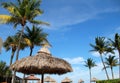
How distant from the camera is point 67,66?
13.8 meters

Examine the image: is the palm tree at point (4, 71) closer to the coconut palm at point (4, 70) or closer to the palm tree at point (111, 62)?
the coconut palm at point (4, 70)

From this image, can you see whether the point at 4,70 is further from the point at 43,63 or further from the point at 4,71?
the point at 43,63

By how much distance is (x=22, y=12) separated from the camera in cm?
2197

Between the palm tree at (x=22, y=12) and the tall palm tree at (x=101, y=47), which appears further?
the tall palm tree at (x=101, y=47)

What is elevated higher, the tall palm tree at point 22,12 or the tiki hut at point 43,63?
the tall palm tree at point 22,12

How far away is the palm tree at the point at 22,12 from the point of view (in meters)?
22.0

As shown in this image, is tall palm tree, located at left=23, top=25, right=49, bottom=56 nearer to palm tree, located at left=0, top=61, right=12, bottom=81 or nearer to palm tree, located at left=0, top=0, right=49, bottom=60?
palm tree, located at left=0, top=0, right=49, bottom=60

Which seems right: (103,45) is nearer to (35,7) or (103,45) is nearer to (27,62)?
(35,7)

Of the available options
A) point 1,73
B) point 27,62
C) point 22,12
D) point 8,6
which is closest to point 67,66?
point 27,62

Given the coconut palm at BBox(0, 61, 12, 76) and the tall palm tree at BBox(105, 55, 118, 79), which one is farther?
the tall palm tree at BBox(105, 55, 118, 79)

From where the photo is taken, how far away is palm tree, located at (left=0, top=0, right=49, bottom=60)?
22000 millimetres

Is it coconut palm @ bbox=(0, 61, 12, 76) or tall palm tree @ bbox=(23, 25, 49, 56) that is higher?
tall palm tree @ bbox=(23, 25, 49, 56)

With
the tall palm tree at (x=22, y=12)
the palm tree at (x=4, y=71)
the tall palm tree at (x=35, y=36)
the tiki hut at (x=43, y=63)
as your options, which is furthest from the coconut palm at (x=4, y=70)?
the tiki hut at (x=43, y=63)

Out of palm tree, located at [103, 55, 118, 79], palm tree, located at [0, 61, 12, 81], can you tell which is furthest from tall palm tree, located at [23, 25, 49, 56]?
palm tree, located at [103, 55, 118, 79]
